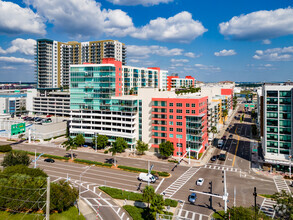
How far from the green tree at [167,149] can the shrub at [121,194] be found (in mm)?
29709

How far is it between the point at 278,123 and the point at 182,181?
39.4 meters

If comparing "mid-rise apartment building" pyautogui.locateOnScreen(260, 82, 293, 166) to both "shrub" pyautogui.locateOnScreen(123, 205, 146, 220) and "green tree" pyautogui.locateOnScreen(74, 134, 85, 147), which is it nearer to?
"shrub" pyautogui.locateOnScreen(123, 205, 146, 220)

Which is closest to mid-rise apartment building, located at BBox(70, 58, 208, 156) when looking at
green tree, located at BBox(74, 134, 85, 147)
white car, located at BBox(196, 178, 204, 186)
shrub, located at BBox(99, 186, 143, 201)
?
green tree, located at BBox(74, 134, 85, 147)

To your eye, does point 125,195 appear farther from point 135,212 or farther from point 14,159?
point 14,159

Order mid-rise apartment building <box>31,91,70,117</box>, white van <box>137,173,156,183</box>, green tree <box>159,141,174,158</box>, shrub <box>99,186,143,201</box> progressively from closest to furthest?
shrub <box>99,186,143,201</box> < white van <box>137,173,156,183</box> < green tree <box>159,141,174,158</box> < mid-rise apartment building <box>31,91,70,117</box>

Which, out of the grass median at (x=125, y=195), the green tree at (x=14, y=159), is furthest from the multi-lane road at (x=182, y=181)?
the green tree at (x=14, y=159)

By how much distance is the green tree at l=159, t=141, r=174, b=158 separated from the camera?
85938 millimetres

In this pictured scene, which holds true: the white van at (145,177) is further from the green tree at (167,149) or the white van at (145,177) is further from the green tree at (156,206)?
the green tree at (156,206)

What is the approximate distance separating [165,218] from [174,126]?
48300 millimetres

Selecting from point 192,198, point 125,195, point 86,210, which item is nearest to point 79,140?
point 125,195

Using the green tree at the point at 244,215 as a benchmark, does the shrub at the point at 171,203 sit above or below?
below

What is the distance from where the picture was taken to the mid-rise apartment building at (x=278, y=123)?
245 feet

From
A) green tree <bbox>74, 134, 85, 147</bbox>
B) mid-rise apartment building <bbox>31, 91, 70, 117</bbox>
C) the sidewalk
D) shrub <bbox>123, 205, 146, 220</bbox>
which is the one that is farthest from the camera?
mid-rise apartment building <bbox>31, 91, 70, 117</bbox>

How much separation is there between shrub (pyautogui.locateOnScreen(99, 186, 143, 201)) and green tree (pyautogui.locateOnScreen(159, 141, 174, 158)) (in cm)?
2971
